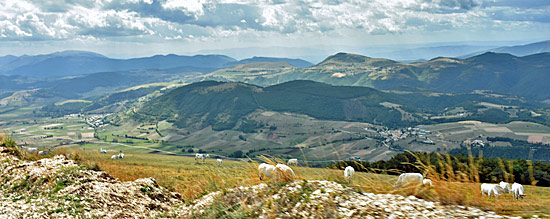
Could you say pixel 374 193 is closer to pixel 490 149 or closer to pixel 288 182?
pixel 288 182

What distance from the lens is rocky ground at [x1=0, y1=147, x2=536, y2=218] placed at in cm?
784

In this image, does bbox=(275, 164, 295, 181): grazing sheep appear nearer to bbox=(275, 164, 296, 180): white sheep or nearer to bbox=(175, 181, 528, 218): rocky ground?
bbox=(275, 164, 296, 180): white sheep

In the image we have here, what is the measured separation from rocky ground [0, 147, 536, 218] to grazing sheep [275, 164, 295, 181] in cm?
53

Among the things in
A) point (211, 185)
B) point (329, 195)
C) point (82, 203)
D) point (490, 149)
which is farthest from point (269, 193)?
point (490, 149)

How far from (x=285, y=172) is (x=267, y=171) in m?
0.85

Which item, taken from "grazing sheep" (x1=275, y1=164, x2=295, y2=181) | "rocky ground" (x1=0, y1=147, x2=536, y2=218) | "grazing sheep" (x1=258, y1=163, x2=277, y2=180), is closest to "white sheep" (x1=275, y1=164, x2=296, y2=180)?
"grazing sheep" (x1=275, y1=164, x2=295, y2=181)

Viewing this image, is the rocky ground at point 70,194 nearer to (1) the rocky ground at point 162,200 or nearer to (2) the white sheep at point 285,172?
(1) the rocky ground at point 162,200

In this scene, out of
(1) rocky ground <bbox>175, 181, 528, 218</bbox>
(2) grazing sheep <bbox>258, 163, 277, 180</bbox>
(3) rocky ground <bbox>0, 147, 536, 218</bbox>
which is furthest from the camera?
(2) grazing sheep <bbox>258, 163, 277, 180</bbox>

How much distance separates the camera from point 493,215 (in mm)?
7168

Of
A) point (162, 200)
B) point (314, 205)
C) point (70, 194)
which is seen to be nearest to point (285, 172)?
point (314, 205)

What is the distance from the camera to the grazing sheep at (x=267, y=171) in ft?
34.9

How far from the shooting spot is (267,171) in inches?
437

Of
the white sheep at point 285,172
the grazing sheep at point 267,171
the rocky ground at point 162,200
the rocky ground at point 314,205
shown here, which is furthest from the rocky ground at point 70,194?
the white sheep at point 285,172

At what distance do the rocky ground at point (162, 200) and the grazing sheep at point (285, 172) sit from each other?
0.53m
